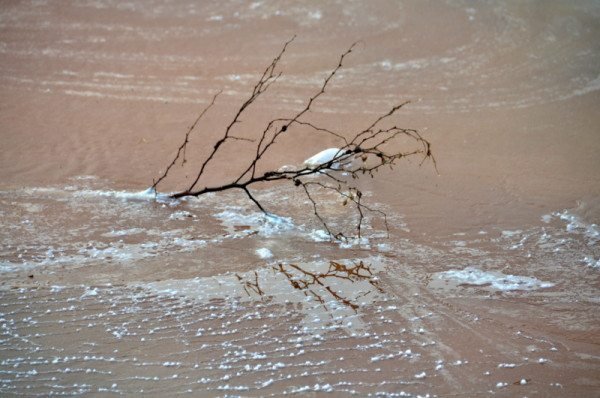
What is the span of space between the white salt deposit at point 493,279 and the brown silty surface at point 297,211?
10 millimetres

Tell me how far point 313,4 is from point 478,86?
1.30m

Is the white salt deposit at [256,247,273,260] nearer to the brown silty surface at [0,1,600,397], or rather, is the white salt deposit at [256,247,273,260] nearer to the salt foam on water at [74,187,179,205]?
the brown silty surface at [0,1,600,397]

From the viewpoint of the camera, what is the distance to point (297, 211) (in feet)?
9.73

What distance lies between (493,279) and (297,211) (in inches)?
32.1

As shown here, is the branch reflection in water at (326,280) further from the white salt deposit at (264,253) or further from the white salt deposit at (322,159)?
the white salt deposit at (322,159)

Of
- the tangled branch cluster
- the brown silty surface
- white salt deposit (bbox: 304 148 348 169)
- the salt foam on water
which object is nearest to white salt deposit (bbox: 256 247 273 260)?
the brown silty surface

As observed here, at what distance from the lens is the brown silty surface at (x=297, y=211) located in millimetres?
2125

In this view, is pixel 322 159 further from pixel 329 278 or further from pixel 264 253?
pixel 329 278

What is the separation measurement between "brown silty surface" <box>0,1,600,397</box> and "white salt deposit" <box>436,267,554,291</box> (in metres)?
0.01

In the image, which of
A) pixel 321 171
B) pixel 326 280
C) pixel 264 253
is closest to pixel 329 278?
pixel 326 280

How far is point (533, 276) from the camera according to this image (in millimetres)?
2568

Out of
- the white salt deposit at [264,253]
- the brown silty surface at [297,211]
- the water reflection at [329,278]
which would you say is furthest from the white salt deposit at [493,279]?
the white salt deposit at [264,253]

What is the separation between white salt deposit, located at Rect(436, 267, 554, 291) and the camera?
251cm

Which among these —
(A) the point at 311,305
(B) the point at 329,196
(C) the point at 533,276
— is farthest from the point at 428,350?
(B) the point at 329,196
